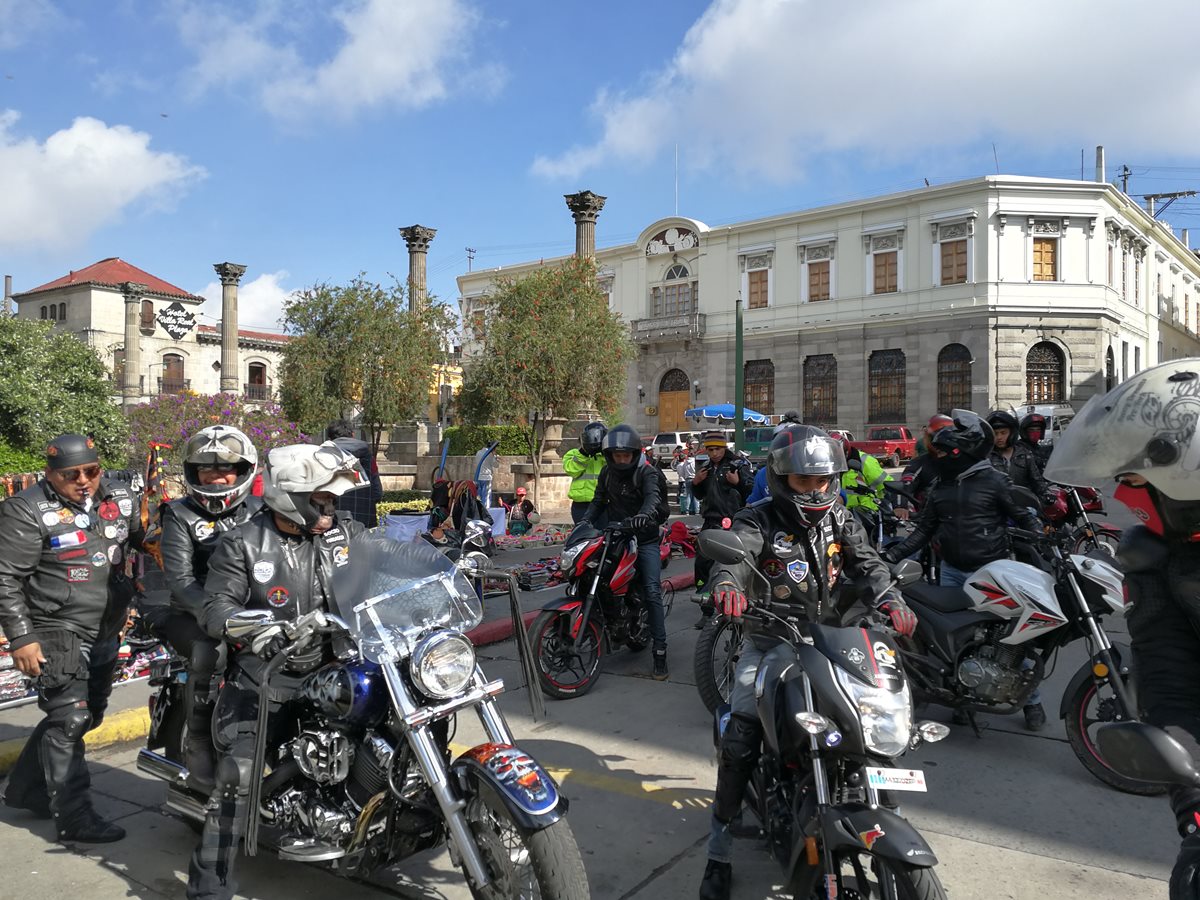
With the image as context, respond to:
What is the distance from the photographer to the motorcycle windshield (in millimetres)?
3020

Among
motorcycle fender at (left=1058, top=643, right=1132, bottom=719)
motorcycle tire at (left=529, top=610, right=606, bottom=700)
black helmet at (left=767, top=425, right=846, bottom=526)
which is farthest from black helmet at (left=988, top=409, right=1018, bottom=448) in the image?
black helmet at (left=767, top=425, right=846, bottom=526)

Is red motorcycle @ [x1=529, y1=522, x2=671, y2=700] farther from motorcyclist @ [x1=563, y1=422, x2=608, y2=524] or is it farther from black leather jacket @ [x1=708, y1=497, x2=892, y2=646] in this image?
A: black leather jacket @ [x1=708, y1=497, x2=892, y2=646]

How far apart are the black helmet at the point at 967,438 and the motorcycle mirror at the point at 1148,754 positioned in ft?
14.2

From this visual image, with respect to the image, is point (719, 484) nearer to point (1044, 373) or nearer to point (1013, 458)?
point (1013, 458)

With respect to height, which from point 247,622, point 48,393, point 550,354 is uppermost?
point 550,354

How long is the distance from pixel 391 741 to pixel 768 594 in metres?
1.57

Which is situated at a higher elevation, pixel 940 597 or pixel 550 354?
pixel 550 354

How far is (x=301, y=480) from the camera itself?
3428 millimetres

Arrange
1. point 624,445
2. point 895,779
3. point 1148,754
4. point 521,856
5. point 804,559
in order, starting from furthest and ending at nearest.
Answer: point 624,445 < point 804,559 < point 521,856 < point 895,779 < point 1148,754

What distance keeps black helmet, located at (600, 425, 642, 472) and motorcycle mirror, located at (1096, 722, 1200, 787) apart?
15.7 feet

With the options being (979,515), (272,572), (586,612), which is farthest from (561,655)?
(272,572)

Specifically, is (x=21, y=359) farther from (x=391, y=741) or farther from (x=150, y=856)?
(x=391, y=741)

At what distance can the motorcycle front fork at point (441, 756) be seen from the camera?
2.72 metres

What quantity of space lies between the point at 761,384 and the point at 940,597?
123ft
